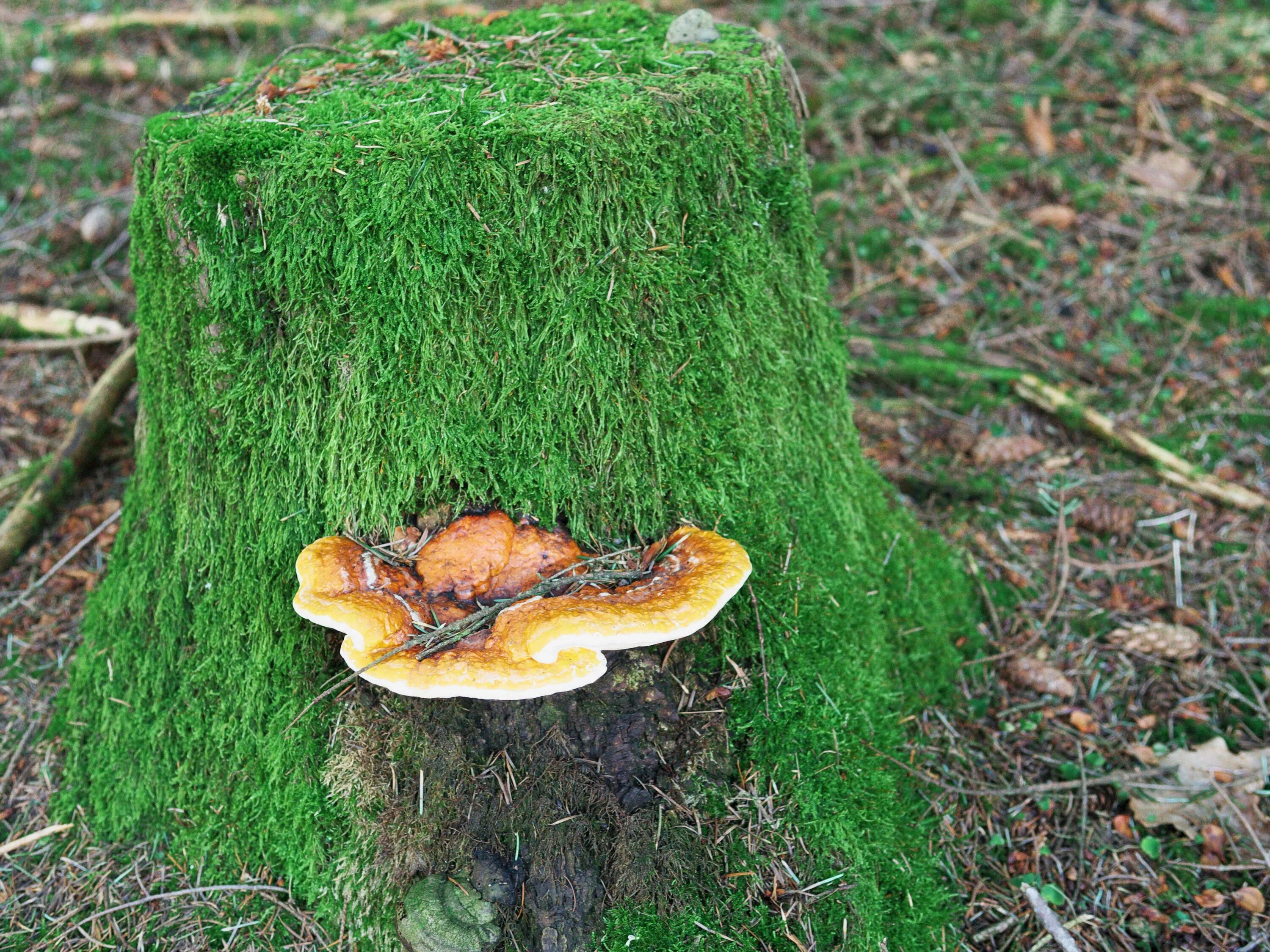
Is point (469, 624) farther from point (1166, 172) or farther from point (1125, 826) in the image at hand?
point (1166, 172)

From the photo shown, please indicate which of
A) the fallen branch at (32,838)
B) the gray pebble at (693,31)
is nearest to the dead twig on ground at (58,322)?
the fallen branch at (32,838)

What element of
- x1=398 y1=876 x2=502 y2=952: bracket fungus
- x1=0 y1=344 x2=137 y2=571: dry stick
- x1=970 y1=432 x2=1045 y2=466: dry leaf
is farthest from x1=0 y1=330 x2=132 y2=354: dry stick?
x1=970 y1=432 x2=1045 y2=466: dry leaf

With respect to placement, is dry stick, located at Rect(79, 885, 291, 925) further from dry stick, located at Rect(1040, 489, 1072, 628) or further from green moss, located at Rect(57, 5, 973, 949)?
dry stick, located at Rect(1040, 489, 1072, 628)

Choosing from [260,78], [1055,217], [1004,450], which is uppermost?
[260,78]

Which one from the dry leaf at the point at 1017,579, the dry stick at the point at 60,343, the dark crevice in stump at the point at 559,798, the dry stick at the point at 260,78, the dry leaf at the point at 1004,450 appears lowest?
the dry leaf at the point at 1017,579

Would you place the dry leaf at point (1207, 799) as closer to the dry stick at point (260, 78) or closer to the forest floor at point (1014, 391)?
the forest floor at point (1014, 391)

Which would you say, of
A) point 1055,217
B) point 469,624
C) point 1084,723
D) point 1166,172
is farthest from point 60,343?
point 1166,172
